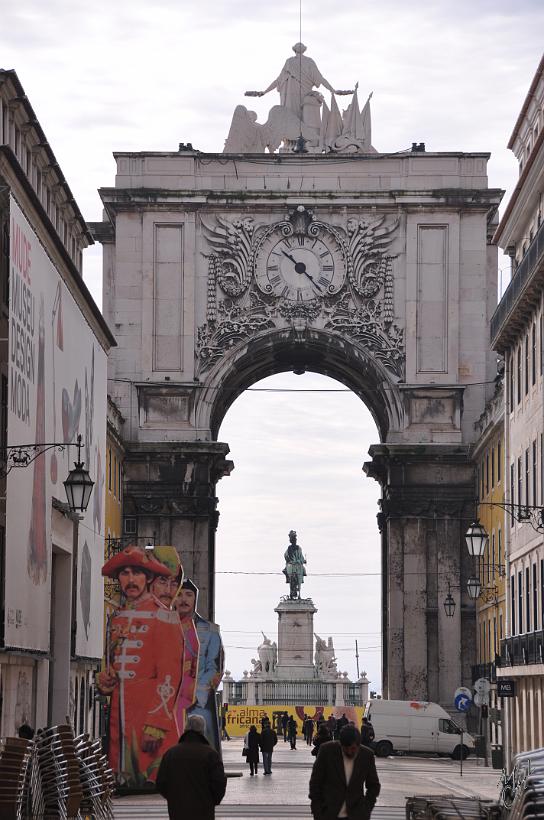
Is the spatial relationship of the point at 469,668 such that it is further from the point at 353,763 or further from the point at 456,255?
the point at 353,763

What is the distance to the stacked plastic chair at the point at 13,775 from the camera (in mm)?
22875

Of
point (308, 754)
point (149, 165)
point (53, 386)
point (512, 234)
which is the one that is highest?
point (149, 165)

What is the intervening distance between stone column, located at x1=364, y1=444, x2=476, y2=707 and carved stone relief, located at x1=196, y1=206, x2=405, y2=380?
360 centimetres

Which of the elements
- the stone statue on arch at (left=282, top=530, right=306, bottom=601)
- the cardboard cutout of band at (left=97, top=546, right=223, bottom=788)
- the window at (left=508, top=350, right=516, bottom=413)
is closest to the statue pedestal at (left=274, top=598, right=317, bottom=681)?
the stone statue on arch at (left=282, top=530, right=306, bottom=601)

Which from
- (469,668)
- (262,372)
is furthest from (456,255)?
(469,668)

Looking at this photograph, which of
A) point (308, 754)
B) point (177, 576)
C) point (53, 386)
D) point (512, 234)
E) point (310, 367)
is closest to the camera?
point (177, 576)

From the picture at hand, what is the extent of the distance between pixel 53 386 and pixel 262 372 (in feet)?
124

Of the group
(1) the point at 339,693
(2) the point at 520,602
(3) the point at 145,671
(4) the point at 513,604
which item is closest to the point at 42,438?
(3) the point at 145,671

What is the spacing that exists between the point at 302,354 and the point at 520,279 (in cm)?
2730

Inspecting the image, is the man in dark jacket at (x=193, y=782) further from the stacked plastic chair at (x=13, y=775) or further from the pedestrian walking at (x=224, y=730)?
the pedestrian walking at (x=224, y=730)

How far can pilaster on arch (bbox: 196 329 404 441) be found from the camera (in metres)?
73.5

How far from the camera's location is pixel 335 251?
74.5 m

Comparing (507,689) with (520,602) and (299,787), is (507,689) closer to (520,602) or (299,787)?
(520,602)

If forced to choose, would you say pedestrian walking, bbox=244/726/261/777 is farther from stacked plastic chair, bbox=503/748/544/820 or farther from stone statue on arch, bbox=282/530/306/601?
stone statue on arch, bbox=282/530/306/601
